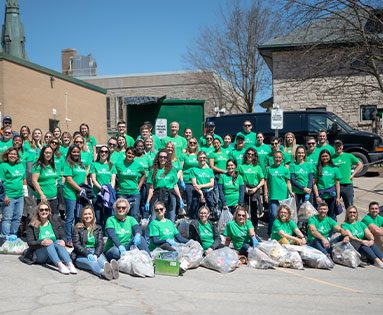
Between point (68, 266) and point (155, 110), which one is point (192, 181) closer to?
point (68, 266)

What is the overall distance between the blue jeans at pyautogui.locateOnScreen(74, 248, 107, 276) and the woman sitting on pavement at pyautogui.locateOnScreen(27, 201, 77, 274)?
0.15 m

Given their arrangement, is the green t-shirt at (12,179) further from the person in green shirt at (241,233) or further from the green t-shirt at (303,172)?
the green t-shirt at (303,172)

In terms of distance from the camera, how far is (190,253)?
7574 millimetres

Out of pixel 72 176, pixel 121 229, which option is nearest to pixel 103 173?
pixel 72 176

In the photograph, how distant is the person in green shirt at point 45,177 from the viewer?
327 inches

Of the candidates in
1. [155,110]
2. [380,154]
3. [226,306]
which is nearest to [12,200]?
[226,306]

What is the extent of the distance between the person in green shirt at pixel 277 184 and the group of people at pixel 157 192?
2cm

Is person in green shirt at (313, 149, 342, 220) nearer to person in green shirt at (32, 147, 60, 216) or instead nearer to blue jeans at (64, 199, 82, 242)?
blue jeans at (64, 199, 82, 242)

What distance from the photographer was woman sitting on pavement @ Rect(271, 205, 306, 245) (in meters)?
8.31

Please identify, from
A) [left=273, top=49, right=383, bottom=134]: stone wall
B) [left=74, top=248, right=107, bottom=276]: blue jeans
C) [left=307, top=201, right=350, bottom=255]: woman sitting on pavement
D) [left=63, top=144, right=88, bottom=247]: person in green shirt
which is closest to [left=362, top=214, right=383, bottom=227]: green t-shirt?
[left=307, top=201, right=350, bottom=255]: woman sitting on pavement

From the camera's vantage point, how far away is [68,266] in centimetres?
703

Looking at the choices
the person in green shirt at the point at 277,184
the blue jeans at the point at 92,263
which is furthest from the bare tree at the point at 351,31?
the blue jeans at the point at 92,263

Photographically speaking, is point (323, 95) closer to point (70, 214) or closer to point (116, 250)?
point (70, 214)

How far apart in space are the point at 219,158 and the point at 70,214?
3064 mm
